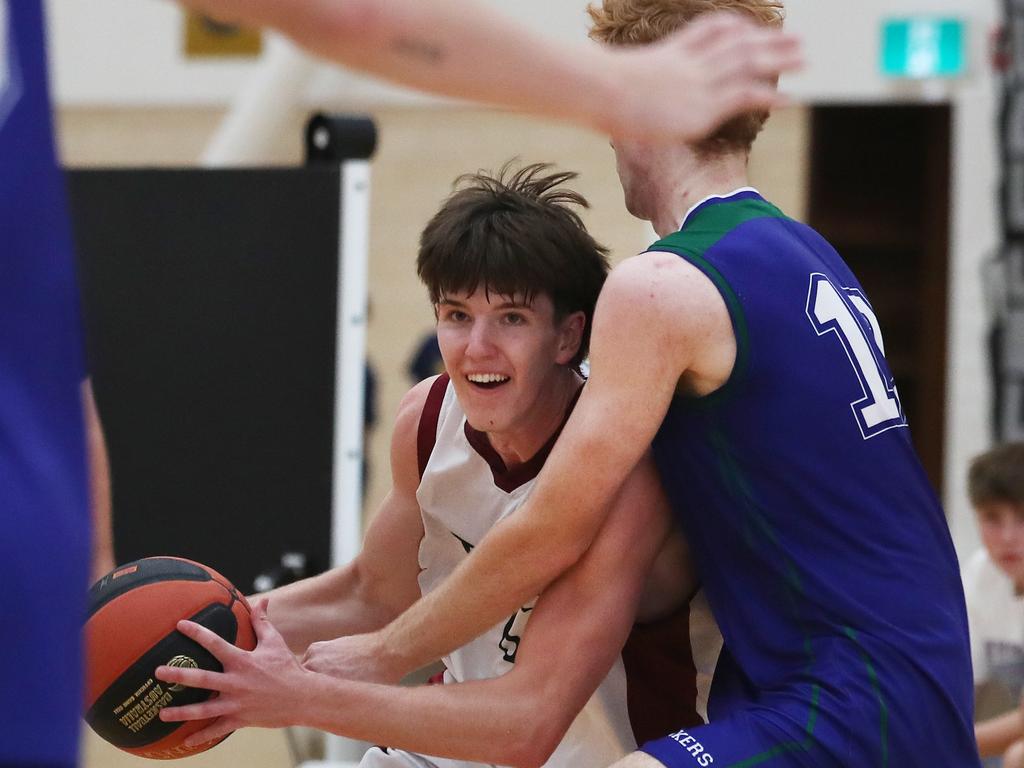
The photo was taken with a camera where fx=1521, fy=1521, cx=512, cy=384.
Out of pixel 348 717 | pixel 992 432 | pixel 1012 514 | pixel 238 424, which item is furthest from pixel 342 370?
pixel 992 432

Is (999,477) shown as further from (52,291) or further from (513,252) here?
(52,291)

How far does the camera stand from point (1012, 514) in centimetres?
452

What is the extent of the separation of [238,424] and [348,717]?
329cm

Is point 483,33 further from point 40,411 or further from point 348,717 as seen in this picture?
point 348,717

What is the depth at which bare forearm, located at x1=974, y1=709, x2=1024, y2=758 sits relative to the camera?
428cm

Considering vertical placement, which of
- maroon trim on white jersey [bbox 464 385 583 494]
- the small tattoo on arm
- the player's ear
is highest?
the small tattoo on arm

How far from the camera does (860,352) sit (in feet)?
8.48

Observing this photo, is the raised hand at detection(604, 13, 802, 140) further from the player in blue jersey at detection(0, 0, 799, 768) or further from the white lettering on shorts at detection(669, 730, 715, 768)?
the white lettering on shorts at detection(669, 730, 715, 768)

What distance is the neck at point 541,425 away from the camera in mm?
2996

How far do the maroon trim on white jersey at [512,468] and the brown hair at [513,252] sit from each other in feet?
0.48

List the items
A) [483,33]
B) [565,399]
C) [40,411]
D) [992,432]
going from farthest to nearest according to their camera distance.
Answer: [992,432], [565,399], [483,33], [40,411]

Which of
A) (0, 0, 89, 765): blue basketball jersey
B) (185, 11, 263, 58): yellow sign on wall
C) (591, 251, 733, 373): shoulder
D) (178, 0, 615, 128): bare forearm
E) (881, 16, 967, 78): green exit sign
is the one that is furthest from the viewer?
(185, 11, 263, 58): yellow sign on wall

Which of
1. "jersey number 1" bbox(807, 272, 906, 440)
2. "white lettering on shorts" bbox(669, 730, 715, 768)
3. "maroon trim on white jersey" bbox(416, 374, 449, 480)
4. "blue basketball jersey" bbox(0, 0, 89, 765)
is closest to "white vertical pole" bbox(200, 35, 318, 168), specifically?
"maroon trim on white jersey" bbox(416, 374, 449, 480)

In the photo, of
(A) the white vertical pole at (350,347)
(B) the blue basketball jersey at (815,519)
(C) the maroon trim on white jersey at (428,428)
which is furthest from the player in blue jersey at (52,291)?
(A) the white vertical pole at (350,347)
